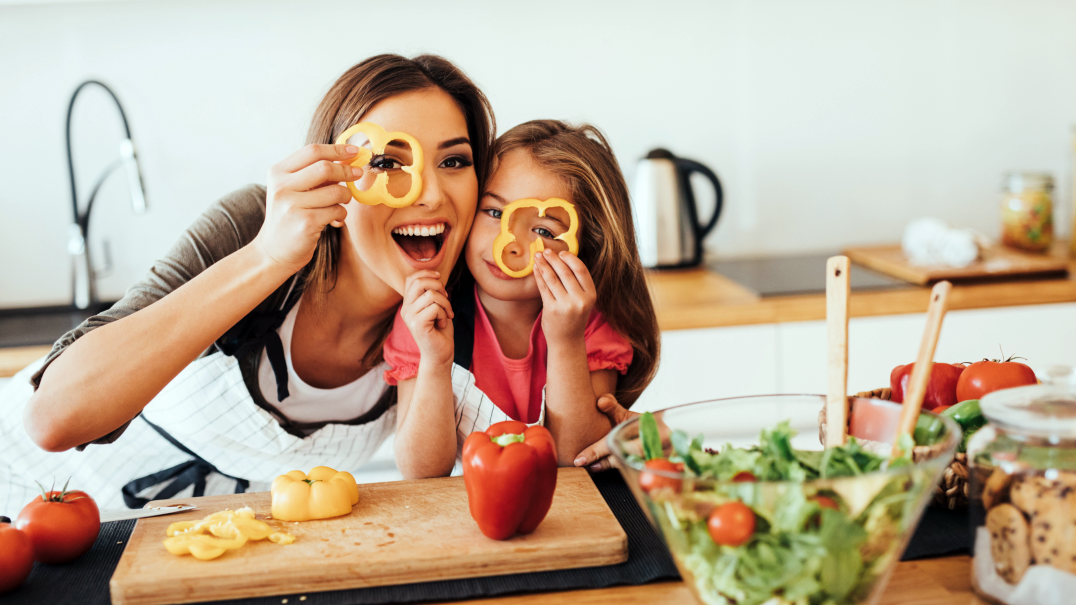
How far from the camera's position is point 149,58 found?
2.32m

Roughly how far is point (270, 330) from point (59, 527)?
1.93ft

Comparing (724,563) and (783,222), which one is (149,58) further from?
(724,563)

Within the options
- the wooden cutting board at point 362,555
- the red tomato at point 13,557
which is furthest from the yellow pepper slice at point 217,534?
the red tomato at point 13,557

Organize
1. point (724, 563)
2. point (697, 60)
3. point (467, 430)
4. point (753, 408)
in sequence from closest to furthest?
point (724, 563) → point (753, 408) → point (467, 430) → point (697, 60)

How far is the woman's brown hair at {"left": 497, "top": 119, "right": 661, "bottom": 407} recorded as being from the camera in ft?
4.45

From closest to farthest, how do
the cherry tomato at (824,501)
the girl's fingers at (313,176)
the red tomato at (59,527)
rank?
the cherry tomato at (824,501) < the red tomato at (59,527) < the girl's fingers at (313,176)

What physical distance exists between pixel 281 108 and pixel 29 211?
78cm

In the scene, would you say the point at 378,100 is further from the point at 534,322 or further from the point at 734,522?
the point at 734,522

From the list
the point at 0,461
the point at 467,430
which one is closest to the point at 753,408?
the point at 467,430

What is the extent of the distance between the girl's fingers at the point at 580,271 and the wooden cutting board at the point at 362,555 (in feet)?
1.34

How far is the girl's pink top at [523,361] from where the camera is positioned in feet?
4.58

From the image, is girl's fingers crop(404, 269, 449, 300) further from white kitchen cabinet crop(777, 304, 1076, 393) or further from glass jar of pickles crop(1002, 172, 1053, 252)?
glass jar of pickles crop(1002, 172, 1053, 252)

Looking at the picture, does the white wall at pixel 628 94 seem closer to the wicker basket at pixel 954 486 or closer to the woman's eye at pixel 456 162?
the woman's eye at pixel 456 162

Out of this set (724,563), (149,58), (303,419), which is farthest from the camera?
(149,58)
